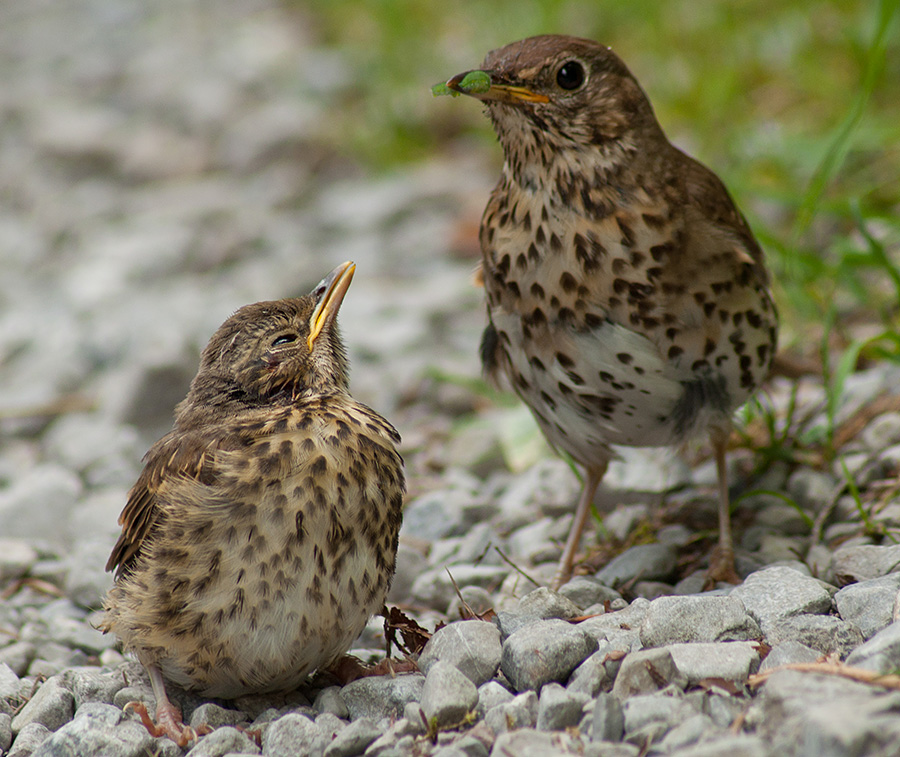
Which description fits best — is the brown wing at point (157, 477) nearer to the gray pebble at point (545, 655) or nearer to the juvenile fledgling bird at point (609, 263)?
the gray pebble at point (545, 655)

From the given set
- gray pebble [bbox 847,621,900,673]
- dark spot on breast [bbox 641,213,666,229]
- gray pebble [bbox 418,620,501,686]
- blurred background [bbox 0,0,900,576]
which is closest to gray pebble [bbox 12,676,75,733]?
gray pebble [bbox 418,620,501,686]

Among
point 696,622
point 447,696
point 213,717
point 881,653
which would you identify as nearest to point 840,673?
point 881,653

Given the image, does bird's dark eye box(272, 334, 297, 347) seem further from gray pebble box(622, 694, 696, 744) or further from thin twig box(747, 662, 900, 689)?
thin twig box(747, 662, 900, 689)

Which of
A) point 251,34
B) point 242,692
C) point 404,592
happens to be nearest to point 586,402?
point 404,592

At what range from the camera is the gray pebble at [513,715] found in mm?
2654

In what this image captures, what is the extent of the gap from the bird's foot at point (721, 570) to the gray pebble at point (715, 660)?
882 millimetres

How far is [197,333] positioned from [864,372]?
11.4ft

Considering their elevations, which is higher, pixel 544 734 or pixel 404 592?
pixel 404 592

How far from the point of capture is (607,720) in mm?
2443

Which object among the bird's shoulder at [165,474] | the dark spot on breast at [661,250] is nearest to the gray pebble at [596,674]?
the bird's shoulder at [165,474]

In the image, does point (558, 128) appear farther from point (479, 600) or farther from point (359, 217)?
point (359, 217)

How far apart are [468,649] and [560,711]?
46 cm

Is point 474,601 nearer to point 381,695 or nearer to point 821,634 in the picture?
point 381,695

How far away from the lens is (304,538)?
10.1ft
